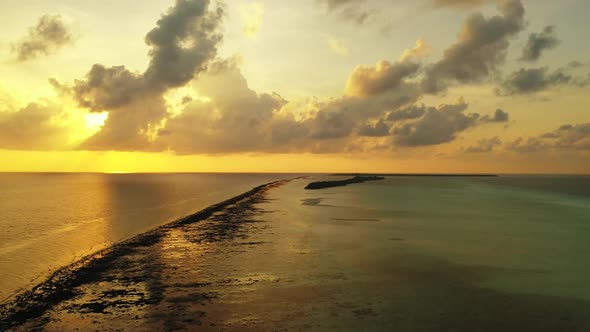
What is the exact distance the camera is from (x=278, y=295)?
14734mm

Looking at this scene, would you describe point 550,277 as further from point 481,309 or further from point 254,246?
point 254,246

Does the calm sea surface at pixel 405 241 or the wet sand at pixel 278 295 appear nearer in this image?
the wet sand at pixel 278 295

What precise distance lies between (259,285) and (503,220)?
109 feet

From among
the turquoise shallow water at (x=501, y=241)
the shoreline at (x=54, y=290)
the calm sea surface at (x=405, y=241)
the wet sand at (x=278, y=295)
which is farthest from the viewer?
the calm sea surface at (x=405, y=241)

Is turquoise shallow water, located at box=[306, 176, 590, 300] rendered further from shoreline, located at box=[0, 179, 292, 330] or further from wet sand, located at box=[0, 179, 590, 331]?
shoreline, located at box=[0, 179, 292, 330]

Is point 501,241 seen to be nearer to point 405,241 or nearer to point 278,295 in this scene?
point 405,241

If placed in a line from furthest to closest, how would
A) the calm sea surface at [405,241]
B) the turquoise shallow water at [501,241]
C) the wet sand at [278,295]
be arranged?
the calm sea surface at [405,241]
the turquoise shallow water at [501,241]
the wet sand at [278,295]

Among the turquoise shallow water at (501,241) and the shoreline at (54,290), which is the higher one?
the turquoise shallow water at (501,241)

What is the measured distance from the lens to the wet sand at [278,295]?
12.1 meters

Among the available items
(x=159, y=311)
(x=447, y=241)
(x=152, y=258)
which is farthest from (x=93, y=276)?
(x=447, y=241)

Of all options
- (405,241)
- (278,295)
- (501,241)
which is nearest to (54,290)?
(278,295)

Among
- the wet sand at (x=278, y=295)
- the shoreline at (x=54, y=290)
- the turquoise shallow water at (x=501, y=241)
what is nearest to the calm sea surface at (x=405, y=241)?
the turquoise shallow water at (x=501, y=241)

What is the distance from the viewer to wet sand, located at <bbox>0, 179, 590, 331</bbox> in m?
12.1

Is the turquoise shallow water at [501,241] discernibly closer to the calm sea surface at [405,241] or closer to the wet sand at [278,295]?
the calm sea surface at [405,241]
